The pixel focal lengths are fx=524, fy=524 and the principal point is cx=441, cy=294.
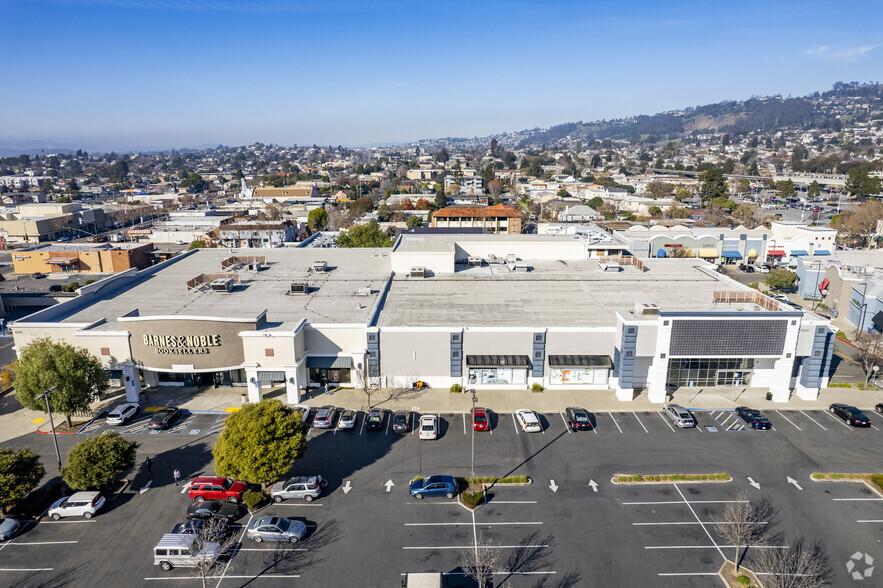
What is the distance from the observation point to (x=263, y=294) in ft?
163

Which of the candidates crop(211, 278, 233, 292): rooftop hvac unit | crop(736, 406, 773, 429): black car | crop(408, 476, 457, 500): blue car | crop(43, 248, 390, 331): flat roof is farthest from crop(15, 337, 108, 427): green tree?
crop(736, 406, 773, 429): black car

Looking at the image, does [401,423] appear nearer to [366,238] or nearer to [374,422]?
[374,422]

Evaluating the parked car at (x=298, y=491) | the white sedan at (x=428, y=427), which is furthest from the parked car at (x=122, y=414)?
the white sedan at (x=428, y=427)

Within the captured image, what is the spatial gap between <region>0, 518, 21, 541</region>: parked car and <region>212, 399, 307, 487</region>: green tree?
969cm

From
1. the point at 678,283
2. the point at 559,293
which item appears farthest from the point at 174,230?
the point at 678,283

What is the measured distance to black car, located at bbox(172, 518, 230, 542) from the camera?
24577 millimetres

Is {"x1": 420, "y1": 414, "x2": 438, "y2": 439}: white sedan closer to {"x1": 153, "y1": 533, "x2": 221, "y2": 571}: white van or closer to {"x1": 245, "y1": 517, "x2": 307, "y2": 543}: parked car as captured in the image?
{"x1": 245, "y1": 517, "x2": 307, "y2": 543}: parked car

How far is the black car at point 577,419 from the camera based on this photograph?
3556 cm

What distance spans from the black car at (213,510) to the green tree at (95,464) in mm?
4757

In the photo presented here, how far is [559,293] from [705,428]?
18.0m

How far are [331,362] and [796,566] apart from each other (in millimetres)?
31040

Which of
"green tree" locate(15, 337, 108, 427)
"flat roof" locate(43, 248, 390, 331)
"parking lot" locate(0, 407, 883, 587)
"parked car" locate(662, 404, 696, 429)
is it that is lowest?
"parking lot" locate(0, 407, 883, 587)

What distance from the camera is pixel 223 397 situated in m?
A: 40.5

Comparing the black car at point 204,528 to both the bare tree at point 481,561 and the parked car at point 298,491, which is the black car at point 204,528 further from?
the bare tree at point 481,561
